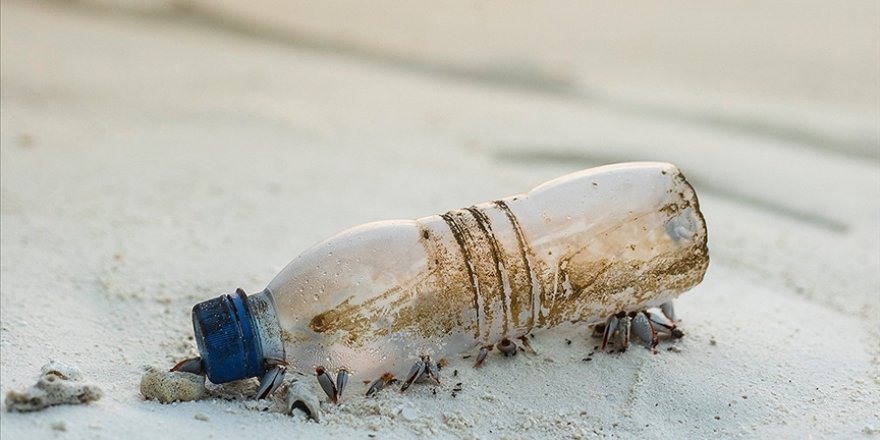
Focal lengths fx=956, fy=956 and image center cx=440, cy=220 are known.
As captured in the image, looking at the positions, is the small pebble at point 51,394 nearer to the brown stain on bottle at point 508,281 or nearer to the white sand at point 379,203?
the white sand at point 379,203

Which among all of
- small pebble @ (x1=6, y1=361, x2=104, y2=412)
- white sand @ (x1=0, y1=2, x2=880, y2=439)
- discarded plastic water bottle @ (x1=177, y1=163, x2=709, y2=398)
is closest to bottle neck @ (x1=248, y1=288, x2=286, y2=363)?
discarded plastic water bottle @ (x1=177, y1=163, x2=709, y2=398)

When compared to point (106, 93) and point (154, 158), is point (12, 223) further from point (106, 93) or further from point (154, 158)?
point (106, 93)

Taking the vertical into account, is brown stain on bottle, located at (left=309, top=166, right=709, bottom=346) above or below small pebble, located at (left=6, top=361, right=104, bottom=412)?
above

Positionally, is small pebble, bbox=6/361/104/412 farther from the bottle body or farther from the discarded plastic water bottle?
the bottle body

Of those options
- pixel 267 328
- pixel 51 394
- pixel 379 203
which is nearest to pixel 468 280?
pixel 267 328

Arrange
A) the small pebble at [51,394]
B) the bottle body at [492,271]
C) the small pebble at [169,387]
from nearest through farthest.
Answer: the small pebble at [51,394], the small pebble at [169,387], the bottle body at [492,271]

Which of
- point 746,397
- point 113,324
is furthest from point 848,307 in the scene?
point 113,324

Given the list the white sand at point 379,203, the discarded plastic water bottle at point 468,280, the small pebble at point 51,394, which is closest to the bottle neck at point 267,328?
the discarded plastic water bottle at point 468,280
